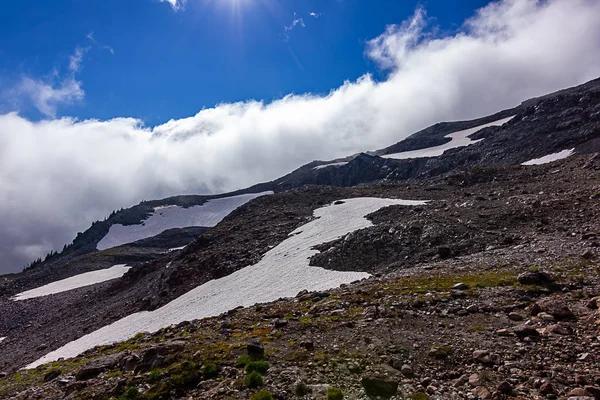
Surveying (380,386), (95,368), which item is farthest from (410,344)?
(95,368)

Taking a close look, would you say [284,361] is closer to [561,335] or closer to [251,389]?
[251,389]

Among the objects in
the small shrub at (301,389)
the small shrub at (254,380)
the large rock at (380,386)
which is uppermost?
the small shrub at (254,380)

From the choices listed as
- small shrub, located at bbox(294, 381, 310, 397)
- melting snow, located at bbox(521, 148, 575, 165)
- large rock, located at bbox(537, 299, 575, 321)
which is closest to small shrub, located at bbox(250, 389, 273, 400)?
small shrub, located at bbox(294, 381, 310, 397)

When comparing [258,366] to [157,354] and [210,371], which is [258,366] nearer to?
[210,371]

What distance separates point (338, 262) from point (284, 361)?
21.9 meters

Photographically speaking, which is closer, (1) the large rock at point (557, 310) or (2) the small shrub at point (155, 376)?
(2) the small shrub at point (155, 376)

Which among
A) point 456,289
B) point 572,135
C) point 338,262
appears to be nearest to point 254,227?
point 338,262

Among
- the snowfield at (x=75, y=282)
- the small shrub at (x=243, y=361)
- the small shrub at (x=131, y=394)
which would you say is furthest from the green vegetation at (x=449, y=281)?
the snowfield at (x=75, y=282)

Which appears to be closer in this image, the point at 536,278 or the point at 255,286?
the point at 536,278

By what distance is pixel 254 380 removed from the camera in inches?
447

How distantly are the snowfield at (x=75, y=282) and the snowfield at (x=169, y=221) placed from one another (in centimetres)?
6793

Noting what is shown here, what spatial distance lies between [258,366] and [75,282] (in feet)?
329

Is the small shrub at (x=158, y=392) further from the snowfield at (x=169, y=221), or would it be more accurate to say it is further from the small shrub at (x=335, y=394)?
the snowfield at (x=169, y=221)

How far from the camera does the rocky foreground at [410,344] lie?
411 inches
